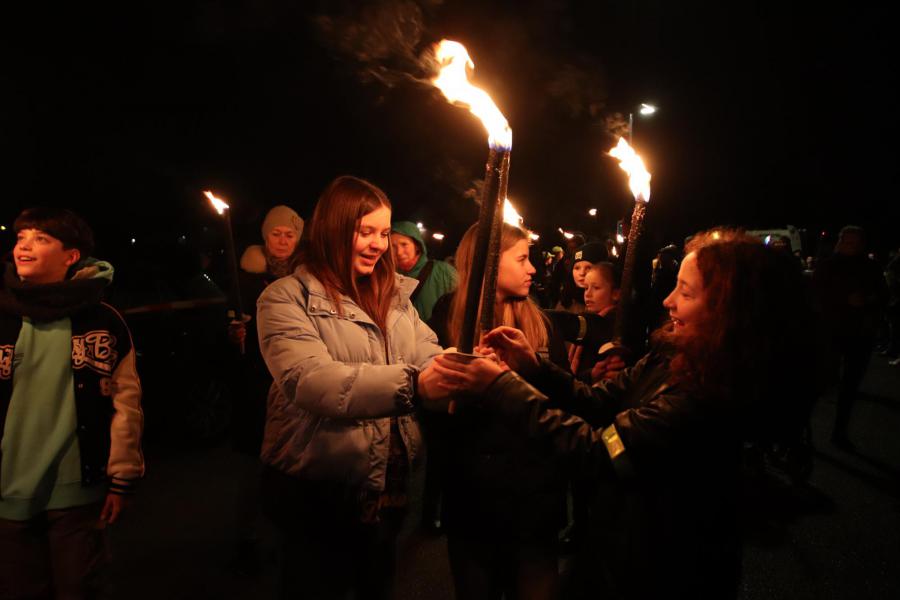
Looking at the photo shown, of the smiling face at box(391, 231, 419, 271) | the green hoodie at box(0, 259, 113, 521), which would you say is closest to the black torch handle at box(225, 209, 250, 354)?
the green hoodie at box(0, 259, 113, 521)

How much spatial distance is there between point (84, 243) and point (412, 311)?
192 cm

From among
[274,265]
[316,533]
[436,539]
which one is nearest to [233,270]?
[274,265]

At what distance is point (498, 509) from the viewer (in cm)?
262

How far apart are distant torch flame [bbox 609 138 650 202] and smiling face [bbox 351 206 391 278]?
4.45ft

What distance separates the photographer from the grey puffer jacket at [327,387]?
1.92m

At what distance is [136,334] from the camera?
6285 millimetres

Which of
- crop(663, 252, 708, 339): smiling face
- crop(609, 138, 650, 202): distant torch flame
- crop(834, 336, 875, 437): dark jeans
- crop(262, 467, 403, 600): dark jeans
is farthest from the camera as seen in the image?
crop(834, 336, 875, 437): dark jeans

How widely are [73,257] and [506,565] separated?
2.89 m

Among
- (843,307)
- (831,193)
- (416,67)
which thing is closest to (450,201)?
(831,193)

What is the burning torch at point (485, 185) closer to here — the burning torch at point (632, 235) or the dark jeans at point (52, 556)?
the burning torch at point (632, 235)

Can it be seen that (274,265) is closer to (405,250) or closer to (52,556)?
(405,250)

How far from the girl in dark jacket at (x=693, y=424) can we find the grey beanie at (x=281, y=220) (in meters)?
3.12

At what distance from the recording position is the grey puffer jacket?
6.30 feet

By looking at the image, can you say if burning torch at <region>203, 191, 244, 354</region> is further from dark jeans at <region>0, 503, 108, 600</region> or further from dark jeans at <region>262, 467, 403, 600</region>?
dark jeans at <region>262, 467, 403, 600</region>
